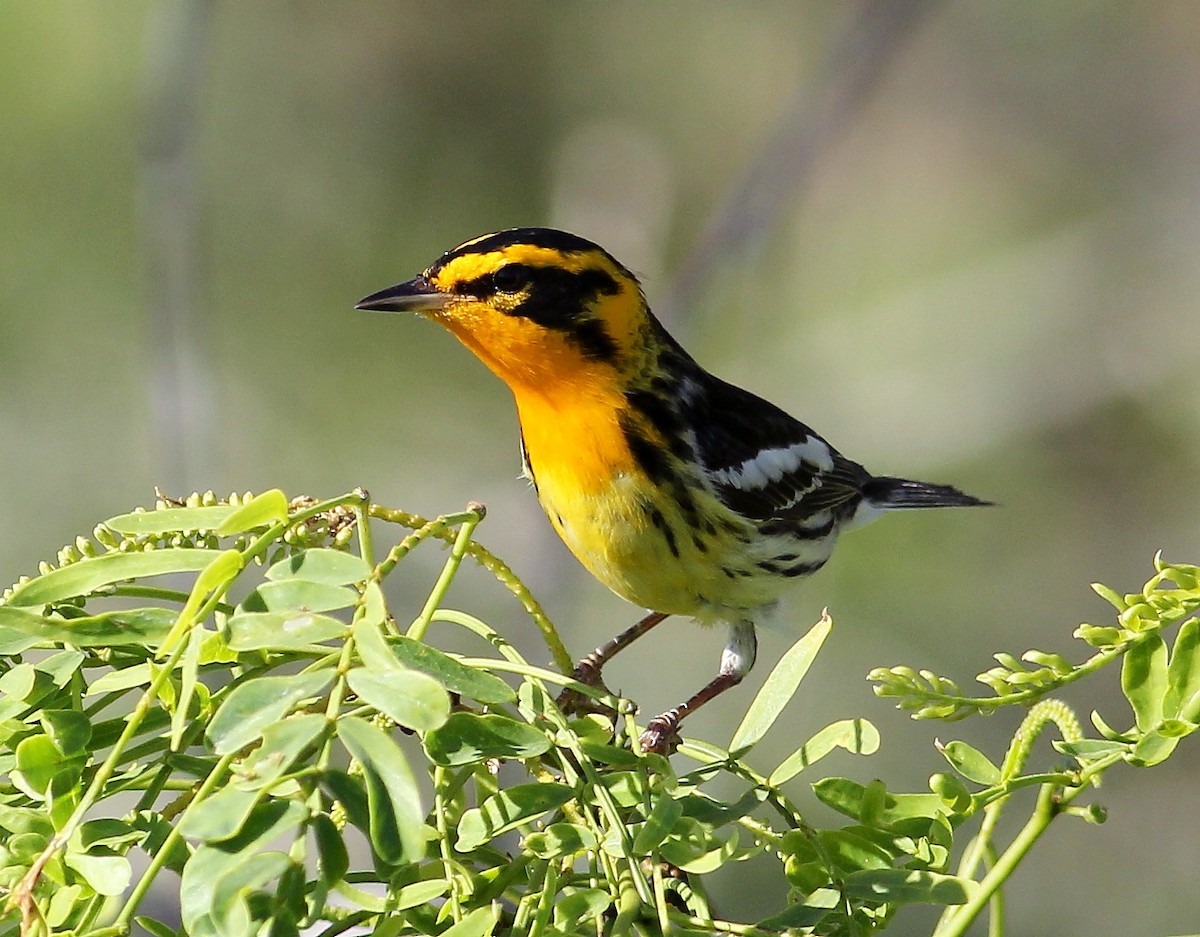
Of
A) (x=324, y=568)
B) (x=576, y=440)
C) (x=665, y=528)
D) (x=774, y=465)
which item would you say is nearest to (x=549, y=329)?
(x=576, y=440)

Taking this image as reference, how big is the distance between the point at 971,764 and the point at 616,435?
1.70m

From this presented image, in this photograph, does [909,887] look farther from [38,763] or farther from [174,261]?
[174,261]

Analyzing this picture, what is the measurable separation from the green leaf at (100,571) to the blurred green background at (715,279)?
12.3 feet

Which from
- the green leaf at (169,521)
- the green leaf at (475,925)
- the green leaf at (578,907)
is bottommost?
the green leaf at (578,907)

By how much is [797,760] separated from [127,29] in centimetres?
579

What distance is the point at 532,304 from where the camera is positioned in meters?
2.84

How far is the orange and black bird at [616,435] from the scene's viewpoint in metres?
2.79

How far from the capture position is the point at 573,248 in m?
2.93

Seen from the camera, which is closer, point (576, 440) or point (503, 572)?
point (503, 572)

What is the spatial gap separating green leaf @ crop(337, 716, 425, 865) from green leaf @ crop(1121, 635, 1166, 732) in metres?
0.63

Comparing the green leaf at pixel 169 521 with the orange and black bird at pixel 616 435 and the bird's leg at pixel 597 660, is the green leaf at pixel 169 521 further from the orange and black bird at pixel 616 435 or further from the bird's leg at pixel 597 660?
the orange and black bird at pixel 616 435

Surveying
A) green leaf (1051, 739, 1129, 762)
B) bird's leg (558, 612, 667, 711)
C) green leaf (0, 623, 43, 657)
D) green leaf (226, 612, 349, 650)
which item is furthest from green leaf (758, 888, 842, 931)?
green leaf (0, 623, 43, 657)

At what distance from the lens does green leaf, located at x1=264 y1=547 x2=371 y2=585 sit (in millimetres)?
1107

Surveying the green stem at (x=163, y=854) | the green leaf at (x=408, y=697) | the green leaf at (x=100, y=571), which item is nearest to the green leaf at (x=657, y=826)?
the green leaf at (x=408, y=697)
